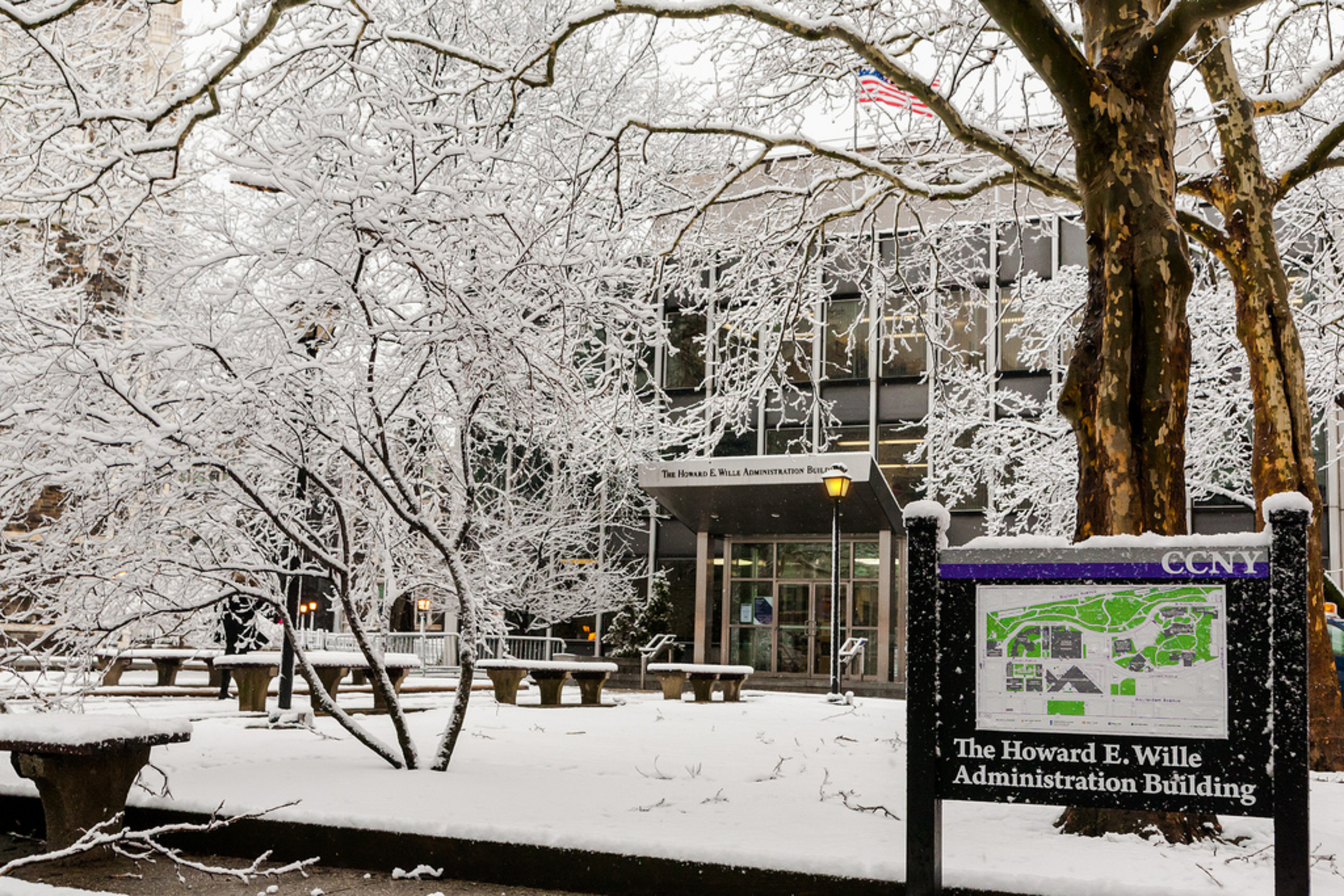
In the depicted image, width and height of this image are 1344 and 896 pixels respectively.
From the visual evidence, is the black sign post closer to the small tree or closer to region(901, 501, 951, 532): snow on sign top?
region(901, 501, 951, 532): snow on sign top

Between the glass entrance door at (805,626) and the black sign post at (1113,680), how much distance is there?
966 inches

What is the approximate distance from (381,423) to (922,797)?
166 inches

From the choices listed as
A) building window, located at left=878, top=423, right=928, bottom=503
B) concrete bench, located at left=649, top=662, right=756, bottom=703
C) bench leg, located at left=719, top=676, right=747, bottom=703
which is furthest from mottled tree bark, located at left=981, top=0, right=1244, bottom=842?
building window, located at left=878, top=423, right=928, bottom=503

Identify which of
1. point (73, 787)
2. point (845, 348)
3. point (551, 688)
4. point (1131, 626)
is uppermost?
point (845, 348)

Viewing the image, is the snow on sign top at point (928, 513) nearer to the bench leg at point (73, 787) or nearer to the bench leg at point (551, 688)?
the bench leg at point (73, 787)

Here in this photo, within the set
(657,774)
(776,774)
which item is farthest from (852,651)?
(657,774)

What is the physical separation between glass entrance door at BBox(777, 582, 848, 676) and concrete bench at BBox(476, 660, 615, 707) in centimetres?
1228

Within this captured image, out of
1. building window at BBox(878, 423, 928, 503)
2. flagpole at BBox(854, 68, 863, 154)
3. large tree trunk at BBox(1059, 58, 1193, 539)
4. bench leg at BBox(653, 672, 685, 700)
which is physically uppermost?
flagpole at BBox(854, 68, 863, 154)

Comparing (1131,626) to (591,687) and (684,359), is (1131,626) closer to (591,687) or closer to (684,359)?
(591,687)

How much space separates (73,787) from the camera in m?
5.78

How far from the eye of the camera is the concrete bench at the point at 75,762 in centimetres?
560

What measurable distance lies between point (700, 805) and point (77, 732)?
3424 millimetres

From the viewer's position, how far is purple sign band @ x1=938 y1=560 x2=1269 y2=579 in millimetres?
4191

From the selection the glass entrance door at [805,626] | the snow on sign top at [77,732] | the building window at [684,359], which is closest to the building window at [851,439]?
the glass entrance door at [805,626]
